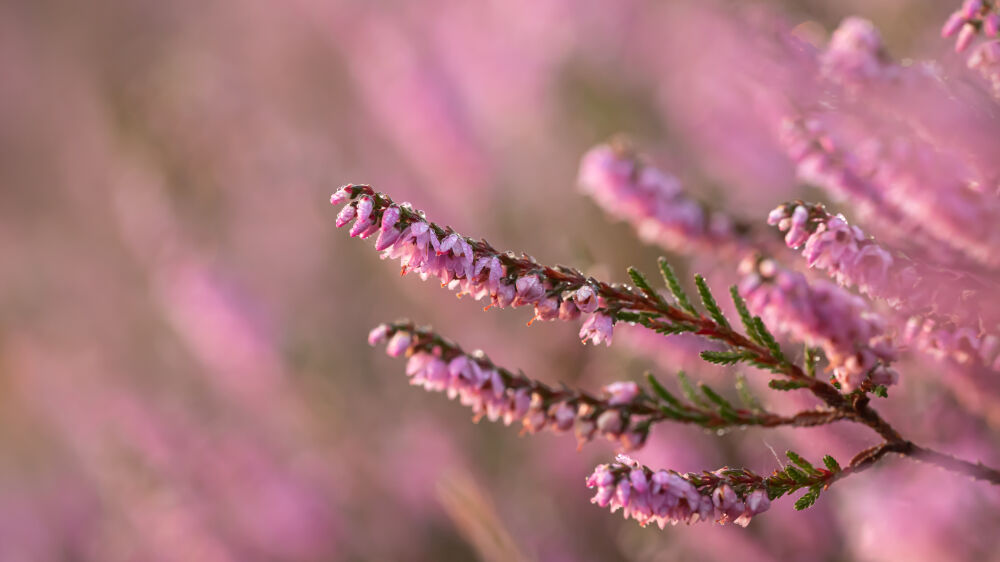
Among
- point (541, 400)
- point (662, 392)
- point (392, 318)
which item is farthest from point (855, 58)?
point (392, 318)

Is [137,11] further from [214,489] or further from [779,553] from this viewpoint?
[779,553]

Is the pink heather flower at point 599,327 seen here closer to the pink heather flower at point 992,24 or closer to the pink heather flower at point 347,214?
the pink heather flower at point 347,214

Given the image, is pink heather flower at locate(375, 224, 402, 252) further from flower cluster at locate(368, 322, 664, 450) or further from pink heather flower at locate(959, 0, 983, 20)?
pink heather flower at locate(959, 0, 983, 20)

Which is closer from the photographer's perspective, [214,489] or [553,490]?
[553,490]

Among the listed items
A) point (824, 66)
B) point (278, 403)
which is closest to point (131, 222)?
point (278, 403)

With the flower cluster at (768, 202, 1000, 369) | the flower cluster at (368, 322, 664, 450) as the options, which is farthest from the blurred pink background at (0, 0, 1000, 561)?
the flower cluster at (368, 322, 664, 450)
